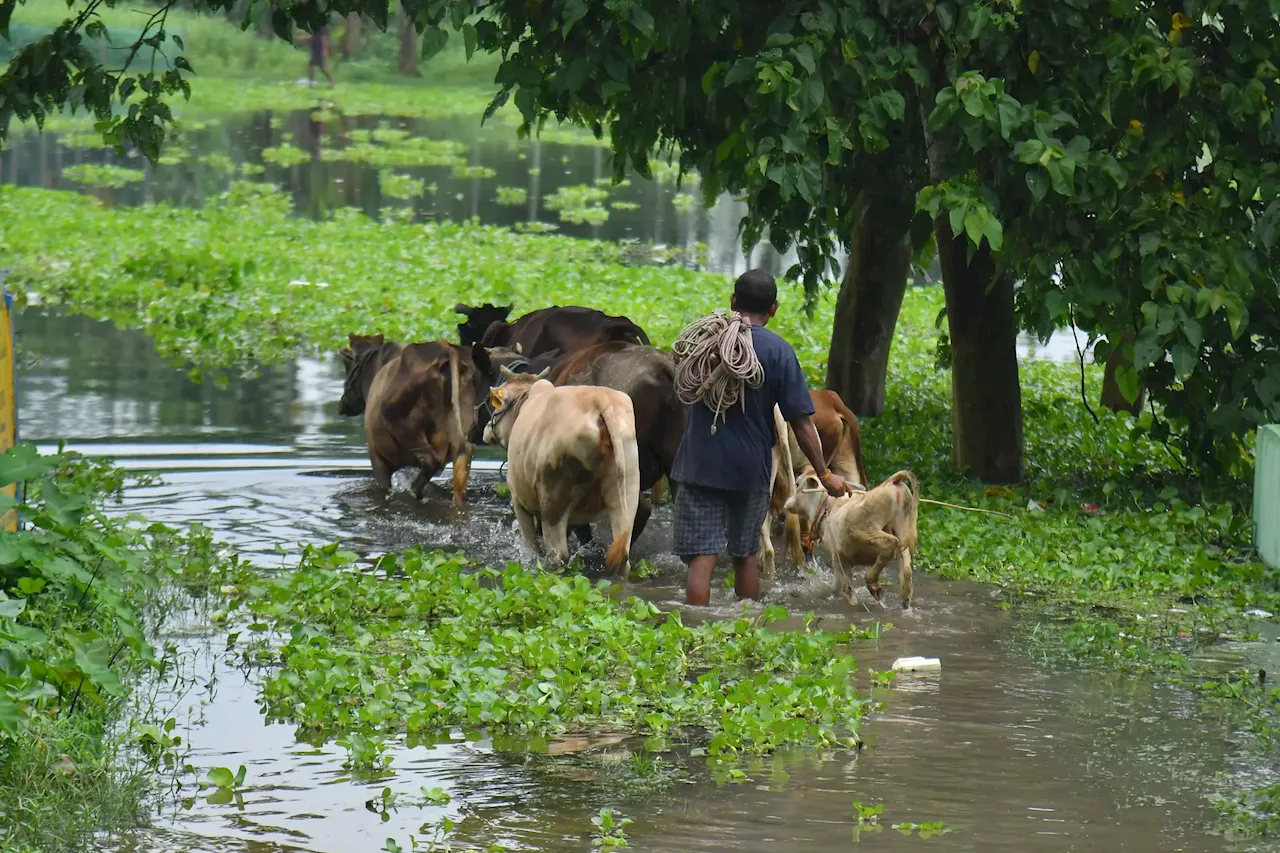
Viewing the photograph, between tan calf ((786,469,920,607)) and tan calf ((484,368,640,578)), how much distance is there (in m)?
1.13

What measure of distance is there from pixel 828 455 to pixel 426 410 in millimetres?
2913

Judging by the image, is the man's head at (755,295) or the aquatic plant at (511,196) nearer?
the man's head at (755,295)

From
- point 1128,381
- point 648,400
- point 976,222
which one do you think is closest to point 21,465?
point 648,400

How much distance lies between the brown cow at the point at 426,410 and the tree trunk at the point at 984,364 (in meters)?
3.42

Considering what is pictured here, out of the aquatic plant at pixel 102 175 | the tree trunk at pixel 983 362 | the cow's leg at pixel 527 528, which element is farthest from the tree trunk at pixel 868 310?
the aquatic plant at pixel 102 175

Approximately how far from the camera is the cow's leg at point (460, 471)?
12148 mm

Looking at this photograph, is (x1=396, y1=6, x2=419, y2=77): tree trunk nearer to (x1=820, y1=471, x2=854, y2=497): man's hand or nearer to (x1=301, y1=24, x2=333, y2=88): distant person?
(x1=301, y1=24, x2=333, y2=88): distant person

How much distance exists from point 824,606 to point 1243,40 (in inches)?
182

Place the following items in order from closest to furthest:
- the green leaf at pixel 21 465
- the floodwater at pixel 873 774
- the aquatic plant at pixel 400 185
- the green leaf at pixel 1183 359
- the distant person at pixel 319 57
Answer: the floodwater at pixel 873 774, the green leaf at pixel 21 465, the green leaf at pixel 1183 359, the aquatic plant at pixel 400 185, the distant person at pixel 319 57

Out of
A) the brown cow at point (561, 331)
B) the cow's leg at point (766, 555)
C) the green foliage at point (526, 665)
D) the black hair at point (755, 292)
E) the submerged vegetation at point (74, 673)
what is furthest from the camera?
the brown cow at point (561, 331)

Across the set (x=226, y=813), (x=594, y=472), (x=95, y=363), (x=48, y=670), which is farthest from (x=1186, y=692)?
(x=95, y=363)

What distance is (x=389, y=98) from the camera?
173 ft

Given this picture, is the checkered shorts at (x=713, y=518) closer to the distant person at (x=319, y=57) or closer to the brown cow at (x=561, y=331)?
the brown cow at (x=561, y=331)

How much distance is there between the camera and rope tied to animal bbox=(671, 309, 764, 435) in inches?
356
